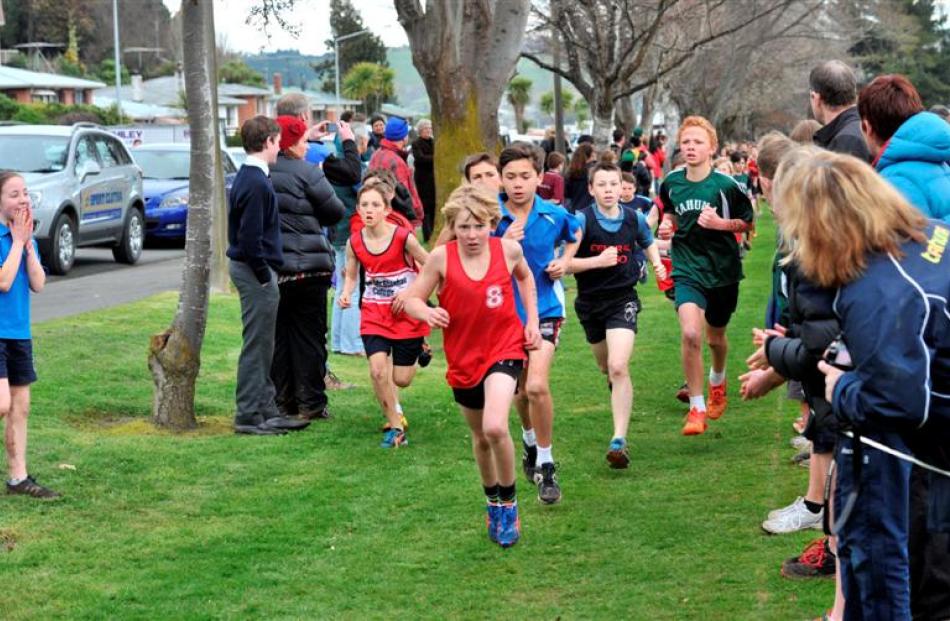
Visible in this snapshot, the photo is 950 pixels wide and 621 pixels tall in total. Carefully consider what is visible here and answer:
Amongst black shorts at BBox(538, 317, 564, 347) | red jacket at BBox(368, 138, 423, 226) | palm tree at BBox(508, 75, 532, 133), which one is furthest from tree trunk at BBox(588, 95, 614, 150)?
palm tree at BBox(508, 75, 532, 133)

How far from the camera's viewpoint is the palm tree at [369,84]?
330 feet

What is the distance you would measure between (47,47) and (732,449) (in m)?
86.2

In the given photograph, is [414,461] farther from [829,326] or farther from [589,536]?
[829,326]

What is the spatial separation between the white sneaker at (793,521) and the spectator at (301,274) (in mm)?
4357

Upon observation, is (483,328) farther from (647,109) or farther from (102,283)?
(647,109)

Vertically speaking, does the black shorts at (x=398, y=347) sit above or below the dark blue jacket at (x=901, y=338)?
below

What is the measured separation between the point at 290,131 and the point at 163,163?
17236 mm

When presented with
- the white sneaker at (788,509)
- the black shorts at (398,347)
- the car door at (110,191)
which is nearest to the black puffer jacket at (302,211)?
the black shorts at (398,347)

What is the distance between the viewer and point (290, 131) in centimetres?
1060

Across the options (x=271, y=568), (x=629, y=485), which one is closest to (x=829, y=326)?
(x=271, y=568)

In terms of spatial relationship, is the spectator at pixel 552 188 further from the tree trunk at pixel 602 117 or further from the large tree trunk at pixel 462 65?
the tree trunk at pixel 602 117

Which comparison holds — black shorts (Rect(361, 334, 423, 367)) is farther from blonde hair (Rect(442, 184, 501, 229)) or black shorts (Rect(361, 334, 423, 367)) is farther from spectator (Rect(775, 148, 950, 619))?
spectator (Rect(775, 148, 950, 619))

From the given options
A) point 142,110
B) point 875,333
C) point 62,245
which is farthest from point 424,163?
point 142,110

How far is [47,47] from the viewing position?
292 ft
